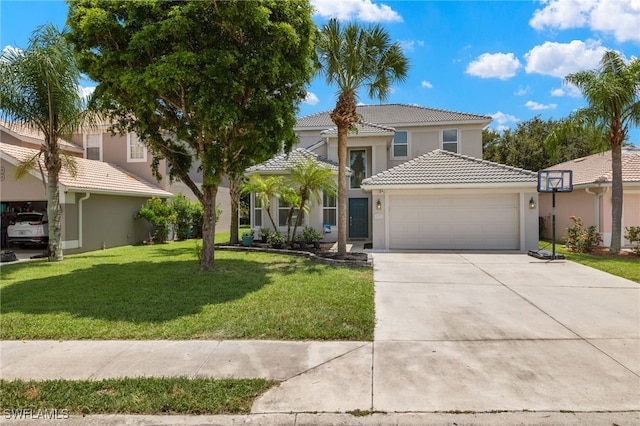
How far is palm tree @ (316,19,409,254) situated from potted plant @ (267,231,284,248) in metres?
3.57

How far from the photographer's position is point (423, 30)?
11.1 m

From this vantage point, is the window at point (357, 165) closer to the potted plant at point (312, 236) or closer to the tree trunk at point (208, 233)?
the potted plant at point (312, 236)

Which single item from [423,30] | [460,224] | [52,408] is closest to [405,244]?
[460,224]

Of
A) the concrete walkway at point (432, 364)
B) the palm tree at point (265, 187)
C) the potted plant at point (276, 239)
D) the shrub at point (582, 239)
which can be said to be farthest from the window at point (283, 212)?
the shrub at point (582, 239)

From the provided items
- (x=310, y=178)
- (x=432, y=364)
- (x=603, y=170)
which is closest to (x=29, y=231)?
(x=310, y=178)

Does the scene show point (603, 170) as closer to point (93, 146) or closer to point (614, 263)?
point (614, 263)

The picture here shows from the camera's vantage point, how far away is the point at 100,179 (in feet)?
51.9

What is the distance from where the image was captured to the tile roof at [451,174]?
14.2 metres

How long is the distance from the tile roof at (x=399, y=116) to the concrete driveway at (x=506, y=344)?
13.4 m

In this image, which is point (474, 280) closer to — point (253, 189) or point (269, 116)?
point (269, 116)

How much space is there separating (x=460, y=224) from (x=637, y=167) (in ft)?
29.0

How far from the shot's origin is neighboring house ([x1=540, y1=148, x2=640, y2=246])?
1522 centimetres

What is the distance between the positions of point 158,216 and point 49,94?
751 centimetres

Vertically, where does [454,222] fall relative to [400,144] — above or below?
below
